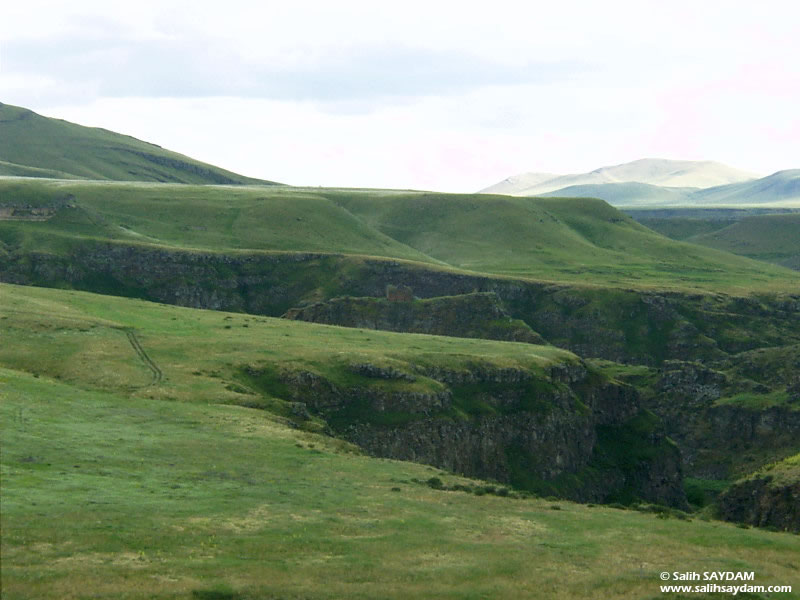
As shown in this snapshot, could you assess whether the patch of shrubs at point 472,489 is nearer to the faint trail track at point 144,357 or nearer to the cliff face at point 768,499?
the cliff face at point 768,499

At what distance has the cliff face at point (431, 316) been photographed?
598ft

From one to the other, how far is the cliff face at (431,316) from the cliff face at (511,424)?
34975mm

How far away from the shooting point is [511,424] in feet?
421

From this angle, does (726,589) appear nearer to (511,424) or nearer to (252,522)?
(252,522)

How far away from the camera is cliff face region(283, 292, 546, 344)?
598 ft

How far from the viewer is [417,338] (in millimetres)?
145000

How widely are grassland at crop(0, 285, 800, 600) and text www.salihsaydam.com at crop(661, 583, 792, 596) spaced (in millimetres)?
805

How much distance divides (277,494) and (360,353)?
55769 millimetres

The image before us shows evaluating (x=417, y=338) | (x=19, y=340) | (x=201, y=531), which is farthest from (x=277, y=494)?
(x=417, y=338)

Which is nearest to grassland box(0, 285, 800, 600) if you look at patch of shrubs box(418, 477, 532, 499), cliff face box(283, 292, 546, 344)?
patch of shrubs box(418, 477, 532, 499)

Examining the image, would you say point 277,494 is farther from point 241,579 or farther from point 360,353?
point 360,353

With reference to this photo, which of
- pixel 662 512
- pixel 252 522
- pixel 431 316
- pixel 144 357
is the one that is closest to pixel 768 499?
pixel 662 512

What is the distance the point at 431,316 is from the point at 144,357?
85.8 m

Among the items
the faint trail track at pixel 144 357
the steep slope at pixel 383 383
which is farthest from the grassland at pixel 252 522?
the steep slope at pixel 383 383
